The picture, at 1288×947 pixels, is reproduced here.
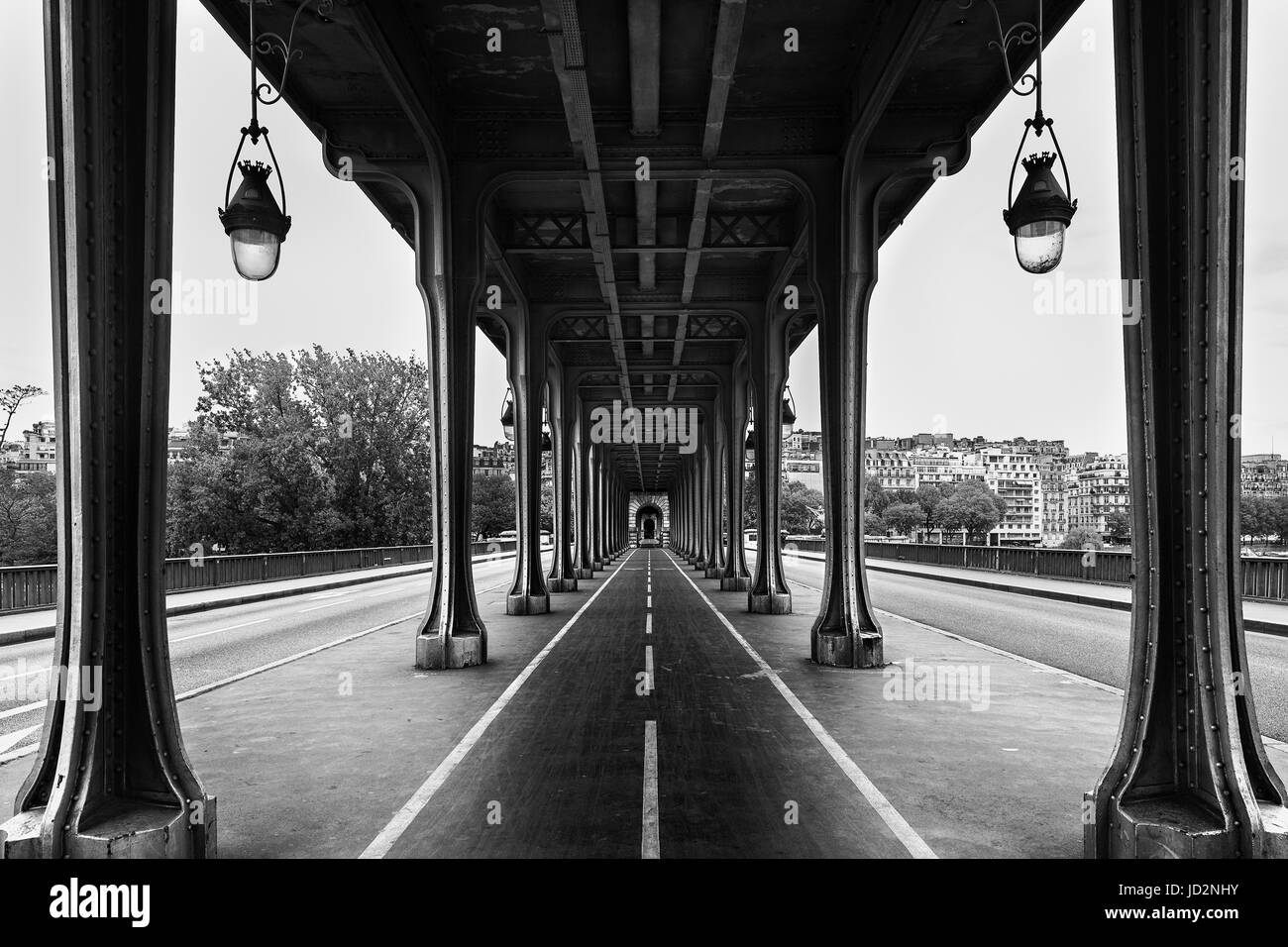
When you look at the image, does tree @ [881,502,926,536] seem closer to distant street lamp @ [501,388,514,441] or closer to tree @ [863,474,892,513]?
tree @ [863,474,892,513]

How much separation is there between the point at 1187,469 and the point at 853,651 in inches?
314

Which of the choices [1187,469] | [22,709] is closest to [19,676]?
[22,709]

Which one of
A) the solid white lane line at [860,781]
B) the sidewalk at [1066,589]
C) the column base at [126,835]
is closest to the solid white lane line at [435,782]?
the column base at [126,835]

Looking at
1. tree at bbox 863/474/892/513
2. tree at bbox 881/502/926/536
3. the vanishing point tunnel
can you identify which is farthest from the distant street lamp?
tree at bbox 863/474/892/513

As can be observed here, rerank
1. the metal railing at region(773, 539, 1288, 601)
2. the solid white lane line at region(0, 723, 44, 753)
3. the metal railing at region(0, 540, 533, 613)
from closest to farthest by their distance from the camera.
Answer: the solid white lane line at region(0, 723, 44, 753) < the metal railing at region(0, 540, 533, 613) < the metal railing at region(773, 539, 1288, 601)

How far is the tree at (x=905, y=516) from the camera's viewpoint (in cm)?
11412

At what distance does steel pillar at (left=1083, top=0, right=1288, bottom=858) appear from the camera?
432 centimetres

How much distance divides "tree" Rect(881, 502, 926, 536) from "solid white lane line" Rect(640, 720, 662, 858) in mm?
112142

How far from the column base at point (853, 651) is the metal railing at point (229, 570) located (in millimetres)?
6092

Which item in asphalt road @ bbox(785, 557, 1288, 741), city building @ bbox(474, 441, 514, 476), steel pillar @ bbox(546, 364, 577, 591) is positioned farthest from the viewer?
city building @ bbox(474, 441, 514, 476)

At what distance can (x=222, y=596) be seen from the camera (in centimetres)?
2252

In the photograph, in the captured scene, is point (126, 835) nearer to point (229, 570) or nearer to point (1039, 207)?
point (1039, 207)

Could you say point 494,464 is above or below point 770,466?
above
